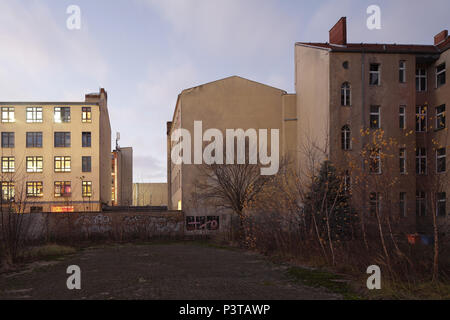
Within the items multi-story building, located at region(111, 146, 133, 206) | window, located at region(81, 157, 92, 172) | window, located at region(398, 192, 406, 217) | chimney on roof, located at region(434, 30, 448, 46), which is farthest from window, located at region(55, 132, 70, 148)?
chimney on roof, located at region(434, 30, 448, 46)

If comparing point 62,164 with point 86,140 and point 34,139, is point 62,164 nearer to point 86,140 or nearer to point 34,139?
point 86,140

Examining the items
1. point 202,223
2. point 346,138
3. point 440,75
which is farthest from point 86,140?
point 440,75

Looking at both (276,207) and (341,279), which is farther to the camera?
(276,207)

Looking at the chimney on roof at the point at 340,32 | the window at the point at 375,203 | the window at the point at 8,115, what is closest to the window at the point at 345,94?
the chimney on roof at the point at 340,32

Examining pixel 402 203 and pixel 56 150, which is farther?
pixel 56 150

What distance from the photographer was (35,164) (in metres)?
47.0

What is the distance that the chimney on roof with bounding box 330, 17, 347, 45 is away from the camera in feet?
101

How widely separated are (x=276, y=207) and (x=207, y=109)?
19966 mm

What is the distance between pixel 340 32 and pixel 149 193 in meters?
58.2

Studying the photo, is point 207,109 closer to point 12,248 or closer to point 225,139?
point 225,139

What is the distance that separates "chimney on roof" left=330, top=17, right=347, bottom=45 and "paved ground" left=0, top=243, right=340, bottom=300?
804 inches

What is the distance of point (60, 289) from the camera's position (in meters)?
10.9

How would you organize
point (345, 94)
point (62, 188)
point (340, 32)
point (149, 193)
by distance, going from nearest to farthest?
1. point (345, 94)
2. point (340, 32)
3. point (62, 188)
4. point (149, 193)
